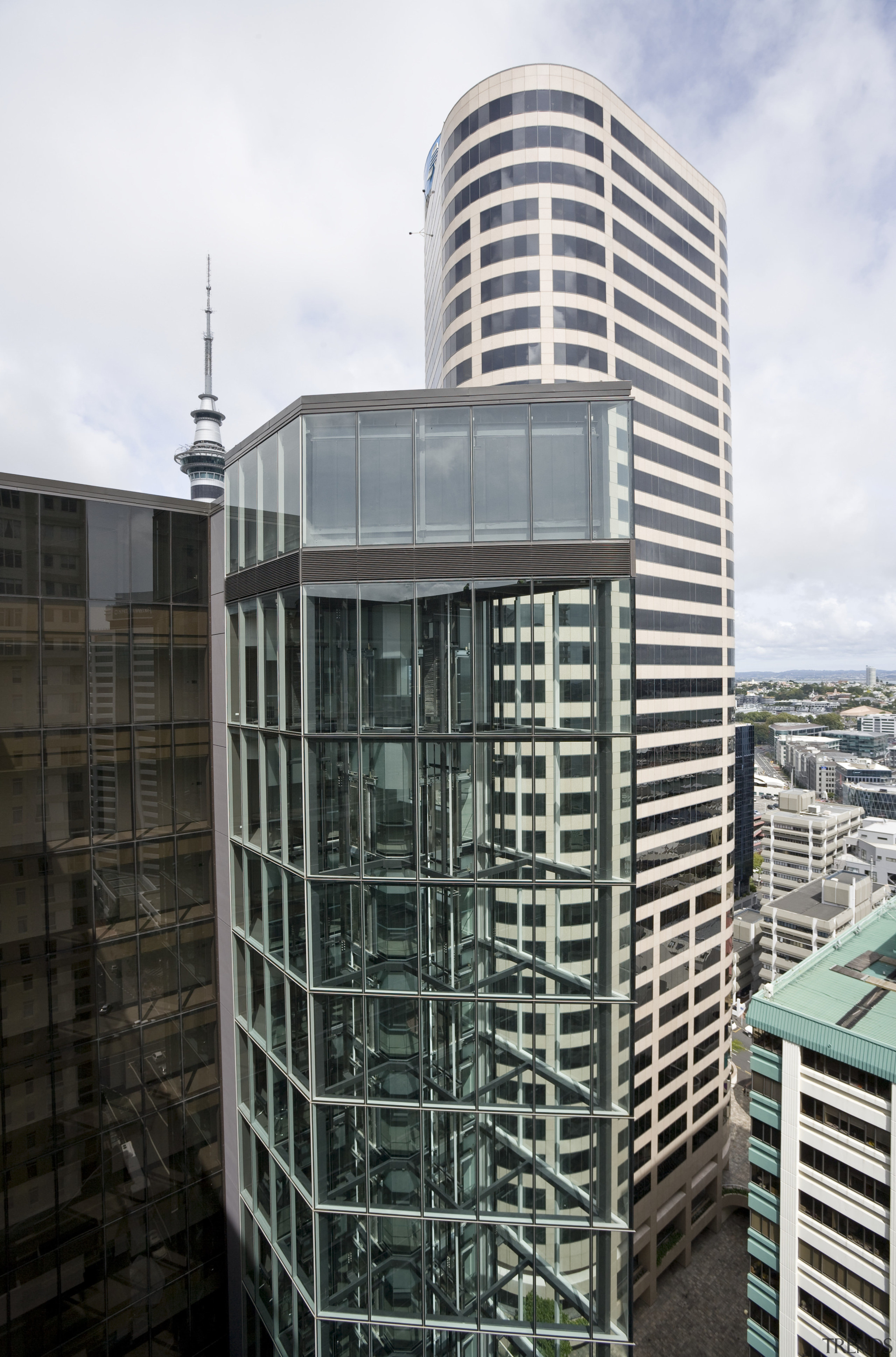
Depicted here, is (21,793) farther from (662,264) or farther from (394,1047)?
(662,264)

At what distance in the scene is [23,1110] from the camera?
12.6m

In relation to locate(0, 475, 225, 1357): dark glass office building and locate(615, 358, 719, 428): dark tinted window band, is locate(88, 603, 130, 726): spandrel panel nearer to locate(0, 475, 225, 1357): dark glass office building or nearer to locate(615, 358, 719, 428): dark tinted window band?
locate(0, 475, 225, 1357): dark glass office building

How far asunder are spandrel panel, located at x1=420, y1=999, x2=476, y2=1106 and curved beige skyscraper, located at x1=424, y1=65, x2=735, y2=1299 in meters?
29.8

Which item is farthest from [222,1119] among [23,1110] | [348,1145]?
[348,1145]

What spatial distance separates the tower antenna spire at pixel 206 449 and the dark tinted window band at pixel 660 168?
383 ft

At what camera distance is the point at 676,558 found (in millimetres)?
43125

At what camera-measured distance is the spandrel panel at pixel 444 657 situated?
10.7 metres

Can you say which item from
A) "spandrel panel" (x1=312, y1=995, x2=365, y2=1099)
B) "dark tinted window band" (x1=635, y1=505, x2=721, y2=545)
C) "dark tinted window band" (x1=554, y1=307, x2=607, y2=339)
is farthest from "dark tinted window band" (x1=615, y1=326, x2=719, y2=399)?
"spandrel panel" (x1=312, y1=995, x2=365, y2=1099)

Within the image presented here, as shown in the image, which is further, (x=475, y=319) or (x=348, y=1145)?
(x=475, y=319)

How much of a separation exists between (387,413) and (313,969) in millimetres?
10154

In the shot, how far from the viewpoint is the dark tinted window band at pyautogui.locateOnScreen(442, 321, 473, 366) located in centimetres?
3916

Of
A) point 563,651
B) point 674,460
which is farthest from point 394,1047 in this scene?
point 674,460

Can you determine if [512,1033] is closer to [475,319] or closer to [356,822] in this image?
[356,822]

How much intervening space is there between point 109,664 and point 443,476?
859 centimetres
